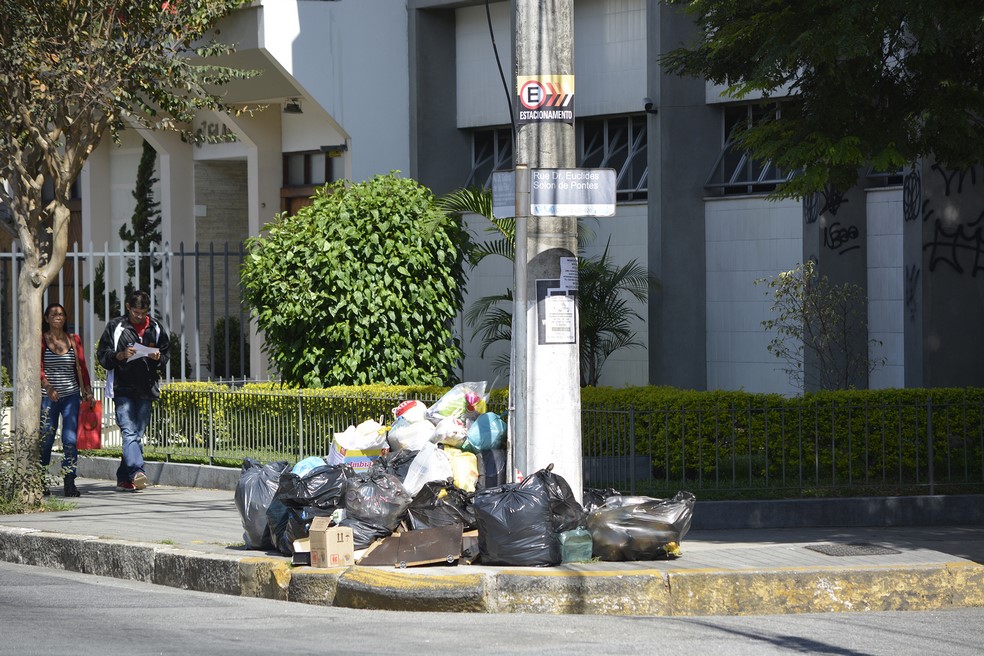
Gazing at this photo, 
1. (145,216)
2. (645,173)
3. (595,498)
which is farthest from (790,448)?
(145,216)

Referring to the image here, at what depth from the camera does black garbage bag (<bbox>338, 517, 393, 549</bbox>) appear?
9.27 meters

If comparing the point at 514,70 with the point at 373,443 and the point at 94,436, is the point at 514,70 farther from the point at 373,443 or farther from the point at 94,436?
the point at 94,436

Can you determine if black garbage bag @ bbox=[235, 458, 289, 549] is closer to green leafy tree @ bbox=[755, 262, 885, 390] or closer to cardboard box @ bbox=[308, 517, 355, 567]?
cardboard box @ bbox=[308, 517, 355, 567]

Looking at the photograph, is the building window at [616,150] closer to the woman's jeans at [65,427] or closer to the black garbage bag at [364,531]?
the woman's jeans at [65,427]

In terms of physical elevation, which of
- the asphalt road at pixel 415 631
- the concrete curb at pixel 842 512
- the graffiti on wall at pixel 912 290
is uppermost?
the graffiti on wall at pixel 912 290

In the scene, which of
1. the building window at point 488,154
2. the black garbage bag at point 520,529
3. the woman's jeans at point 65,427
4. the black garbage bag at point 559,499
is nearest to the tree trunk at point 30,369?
the woman's jeans at point 65,427

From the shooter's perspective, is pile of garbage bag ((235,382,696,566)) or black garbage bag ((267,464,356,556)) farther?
black garbage bag ((267,464,356,556))

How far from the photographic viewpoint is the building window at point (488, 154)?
2022 centimetres

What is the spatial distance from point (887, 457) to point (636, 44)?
26.9ft

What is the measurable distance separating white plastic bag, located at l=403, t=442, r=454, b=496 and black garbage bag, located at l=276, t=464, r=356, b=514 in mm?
403

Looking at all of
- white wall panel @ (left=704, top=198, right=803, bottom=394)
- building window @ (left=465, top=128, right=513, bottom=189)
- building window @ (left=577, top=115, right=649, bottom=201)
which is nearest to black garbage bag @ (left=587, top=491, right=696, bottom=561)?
white wall panel @ (left=704, top=198, right=803, bottom=394)

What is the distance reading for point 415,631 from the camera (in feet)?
25.7

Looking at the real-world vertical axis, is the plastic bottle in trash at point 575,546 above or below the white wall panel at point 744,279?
below

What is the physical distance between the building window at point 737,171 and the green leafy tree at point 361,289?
431 centimetres
